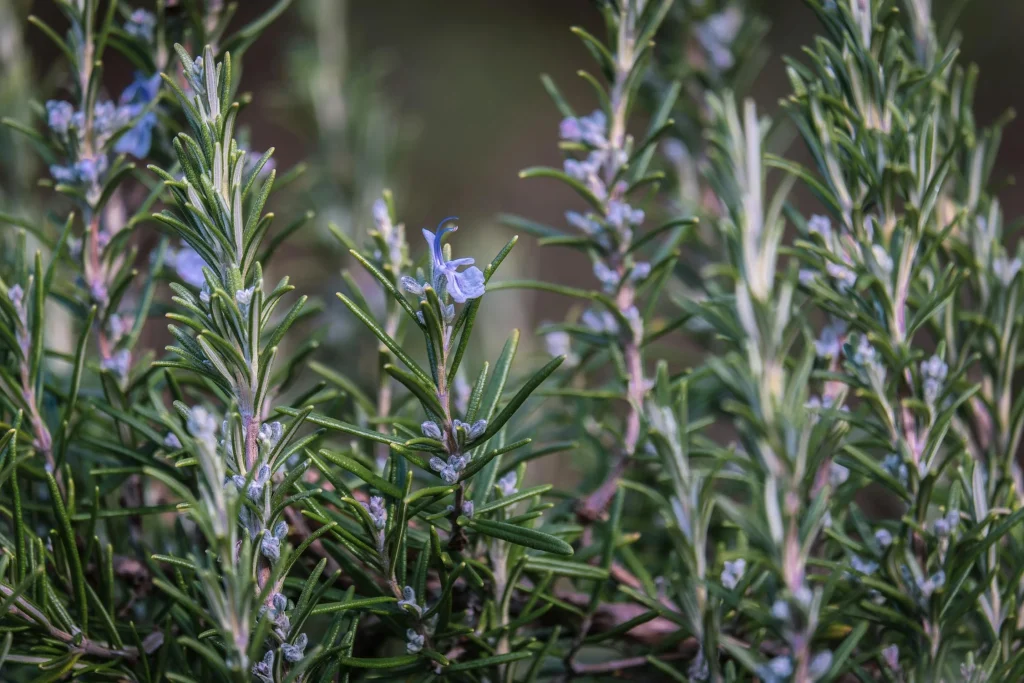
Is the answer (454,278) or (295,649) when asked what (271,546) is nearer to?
(295,649)

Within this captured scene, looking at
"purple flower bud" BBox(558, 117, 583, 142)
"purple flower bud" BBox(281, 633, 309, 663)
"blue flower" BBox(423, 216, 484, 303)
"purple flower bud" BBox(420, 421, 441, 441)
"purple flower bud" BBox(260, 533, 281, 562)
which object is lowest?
"purple flower bud" BBox(281, 633, 309, 663)

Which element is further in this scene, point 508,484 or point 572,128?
point 572,128

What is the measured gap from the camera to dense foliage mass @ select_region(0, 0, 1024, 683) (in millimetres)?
444

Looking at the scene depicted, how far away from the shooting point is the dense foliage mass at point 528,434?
444mm

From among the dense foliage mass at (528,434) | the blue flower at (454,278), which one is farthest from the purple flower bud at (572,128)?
the blue flower at (454,278)

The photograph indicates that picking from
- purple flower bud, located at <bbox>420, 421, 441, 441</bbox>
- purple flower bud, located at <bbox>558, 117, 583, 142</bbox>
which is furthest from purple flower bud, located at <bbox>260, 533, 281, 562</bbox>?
purple flower bud, located at <bbox>558, 117, 583, 142</bbox>

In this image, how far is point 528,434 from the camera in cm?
67

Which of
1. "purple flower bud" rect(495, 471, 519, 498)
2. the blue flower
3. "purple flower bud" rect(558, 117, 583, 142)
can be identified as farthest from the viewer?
"purple flower bud" rect(558, 117, 583, 142)

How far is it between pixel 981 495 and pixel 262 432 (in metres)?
0.47

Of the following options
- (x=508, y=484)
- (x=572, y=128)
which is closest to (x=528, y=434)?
(x=508, y=484)

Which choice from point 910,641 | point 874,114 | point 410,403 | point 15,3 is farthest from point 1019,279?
point 15,3

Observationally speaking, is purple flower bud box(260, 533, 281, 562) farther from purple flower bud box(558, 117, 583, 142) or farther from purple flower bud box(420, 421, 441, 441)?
purple flower bud box(558, 117, 583, 142)

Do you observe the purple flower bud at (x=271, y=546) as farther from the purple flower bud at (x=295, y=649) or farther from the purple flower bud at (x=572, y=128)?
the purple flower bud at (x=572, y=128)

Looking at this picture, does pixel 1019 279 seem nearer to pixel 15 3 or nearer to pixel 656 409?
pixel 656 409
